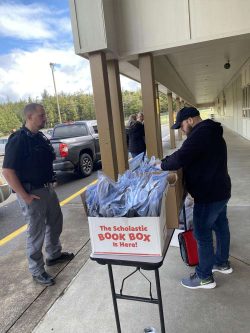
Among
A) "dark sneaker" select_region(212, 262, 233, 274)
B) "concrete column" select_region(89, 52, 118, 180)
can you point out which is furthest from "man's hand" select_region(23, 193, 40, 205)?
"dark sneaker" select_region(212, 262, 233, 274)

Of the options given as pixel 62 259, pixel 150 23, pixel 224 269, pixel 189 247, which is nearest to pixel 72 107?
pixel 150 23

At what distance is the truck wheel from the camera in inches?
340

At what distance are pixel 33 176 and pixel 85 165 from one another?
5.88 meters

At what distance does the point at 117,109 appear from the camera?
5531 millimetres

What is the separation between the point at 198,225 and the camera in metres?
2.57

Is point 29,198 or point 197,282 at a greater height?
point 29,198

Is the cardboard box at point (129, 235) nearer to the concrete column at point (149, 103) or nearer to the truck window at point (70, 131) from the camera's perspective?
the concrete column at point (149, 103)

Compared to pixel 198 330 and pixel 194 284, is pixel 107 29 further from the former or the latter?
pixel 198 330

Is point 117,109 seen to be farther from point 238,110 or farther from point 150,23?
point 238,110

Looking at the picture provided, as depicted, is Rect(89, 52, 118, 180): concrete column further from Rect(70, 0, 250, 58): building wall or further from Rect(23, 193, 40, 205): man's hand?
Rect(23, 193, 40, 205): man's hand

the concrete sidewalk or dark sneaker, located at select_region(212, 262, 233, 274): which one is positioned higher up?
dark sneaker, located at select_region(212, 262, 233, 274)

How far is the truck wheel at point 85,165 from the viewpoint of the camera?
340 inches

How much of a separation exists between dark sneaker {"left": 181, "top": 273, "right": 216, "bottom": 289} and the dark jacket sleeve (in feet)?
3.91

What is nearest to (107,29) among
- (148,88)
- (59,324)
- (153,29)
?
(153,29)
